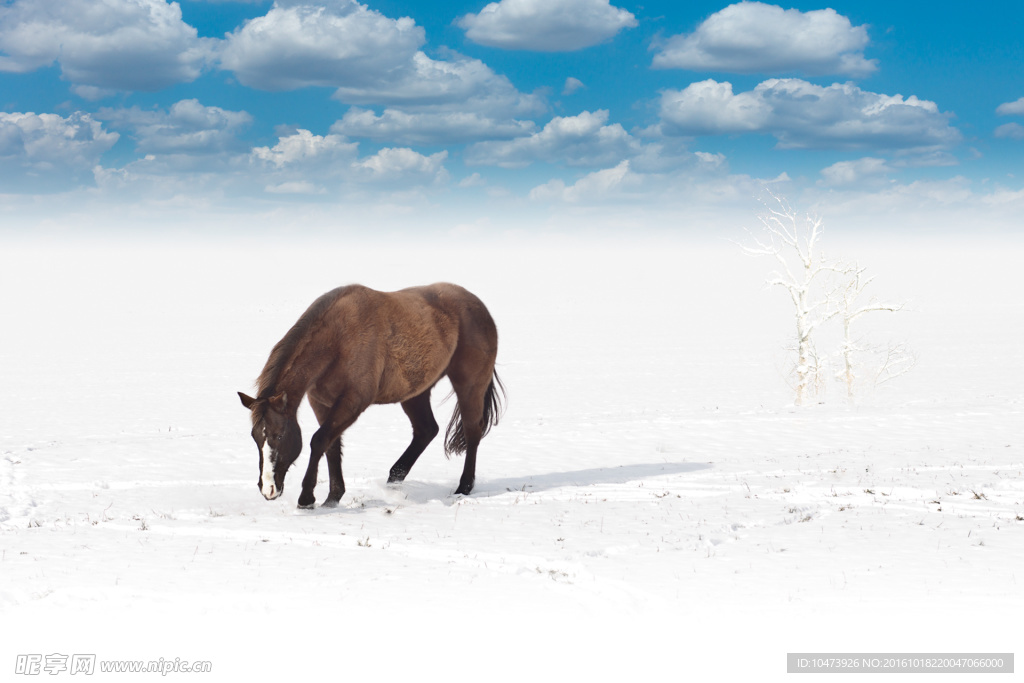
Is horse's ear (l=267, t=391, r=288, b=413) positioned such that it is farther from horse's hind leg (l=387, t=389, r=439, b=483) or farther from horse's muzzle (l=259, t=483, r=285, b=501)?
horse's hind leg (l=387, t=389, r=439, b=483)

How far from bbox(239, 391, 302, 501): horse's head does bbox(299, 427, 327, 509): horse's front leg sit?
0.52m

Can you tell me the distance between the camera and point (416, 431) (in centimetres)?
1198

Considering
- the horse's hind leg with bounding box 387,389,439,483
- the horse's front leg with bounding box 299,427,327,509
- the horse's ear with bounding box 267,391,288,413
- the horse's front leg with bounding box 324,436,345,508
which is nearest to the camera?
the horse's ear with bounding box 267,391,288,413

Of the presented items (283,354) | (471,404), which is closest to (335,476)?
(283,354)

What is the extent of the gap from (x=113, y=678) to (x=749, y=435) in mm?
14902

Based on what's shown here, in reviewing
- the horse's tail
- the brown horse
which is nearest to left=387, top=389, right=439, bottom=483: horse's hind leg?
the brown horse

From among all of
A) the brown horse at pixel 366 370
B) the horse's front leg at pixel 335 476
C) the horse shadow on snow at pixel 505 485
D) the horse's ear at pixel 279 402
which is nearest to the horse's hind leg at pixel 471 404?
the brown horse at pixel 366 370

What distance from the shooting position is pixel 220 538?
27.9 feet

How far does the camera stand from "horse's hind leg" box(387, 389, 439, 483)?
11.8m

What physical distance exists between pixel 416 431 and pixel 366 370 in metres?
2.17

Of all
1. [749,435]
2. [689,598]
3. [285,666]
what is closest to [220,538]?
[285,666]

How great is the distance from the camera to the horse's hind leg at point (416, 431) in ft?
38.8

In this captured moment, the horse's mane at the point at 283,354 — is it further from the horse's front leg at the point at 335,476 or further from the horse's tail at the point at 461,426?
the horse's tail at the point at 461,426

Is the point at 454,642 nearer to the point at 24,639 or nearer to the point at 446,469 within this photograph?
the point at 24,639
